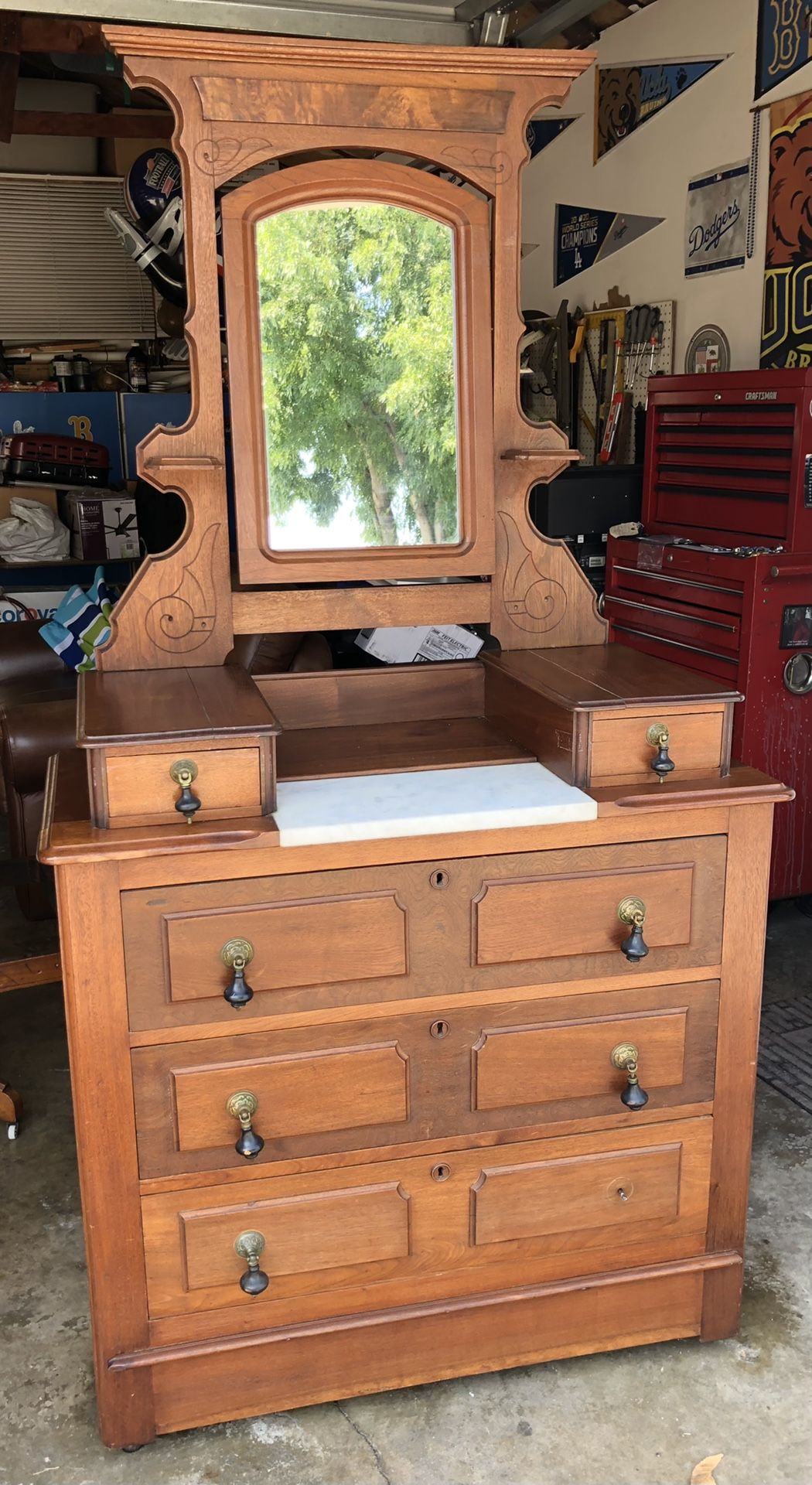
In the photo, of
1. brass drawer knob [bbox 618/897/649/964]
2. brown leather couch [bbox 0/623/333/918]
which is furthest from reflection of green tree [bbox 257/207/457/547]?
brown leather couch [bbox 0/623/333/918]

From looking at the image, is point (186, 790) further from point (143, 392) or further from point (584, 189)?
point (143, 392)

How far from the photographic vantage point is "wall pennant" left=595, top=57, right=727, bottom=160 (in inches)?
166

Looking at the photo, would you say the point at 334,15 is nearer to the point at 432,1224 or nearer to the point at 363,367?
the point at 363,367

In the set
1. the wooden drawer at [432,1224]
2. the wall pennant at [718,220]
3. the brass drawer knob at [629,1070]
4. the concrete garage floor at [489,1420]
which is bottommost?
the concrete garage floor at [489,1420]

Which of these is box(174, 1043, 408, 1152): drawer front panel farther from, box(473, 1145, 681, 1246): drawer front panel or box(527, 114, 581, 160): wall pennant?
box(527, 114, 581, 160): wall pennant

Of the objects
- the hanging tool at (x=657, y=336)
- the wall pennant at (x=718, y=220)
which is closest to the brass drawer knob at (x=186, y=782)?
the wall pennant at (x=718, y=220)

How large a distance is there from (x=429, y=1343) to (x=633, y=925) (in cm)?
77

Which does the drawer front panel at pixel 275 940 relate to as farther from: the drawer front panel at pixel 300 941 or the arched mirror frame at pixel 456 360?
the arched mirror frame at pixel 456 360

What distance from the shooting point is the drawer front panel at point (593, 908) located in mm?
1822

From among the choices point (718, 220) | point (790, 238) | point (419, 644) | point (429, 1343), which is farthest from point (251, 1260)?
point (718, 220)

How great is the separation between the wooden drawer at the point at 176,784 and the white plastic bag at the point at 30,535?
5.01m

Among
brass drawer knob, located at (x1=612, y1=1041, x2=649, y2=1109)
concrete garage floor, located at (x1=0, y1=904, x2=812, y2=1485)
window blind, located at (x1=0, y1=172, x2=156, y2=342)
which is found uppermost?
window blind, located at (x1=0, y1=172, x2=156, y2=342)

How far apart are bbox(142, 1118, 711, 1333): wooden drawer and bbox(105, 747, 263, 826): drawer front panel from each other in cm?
58

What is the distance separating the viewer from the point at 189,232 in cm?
193
